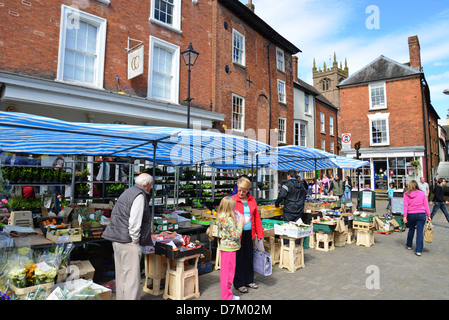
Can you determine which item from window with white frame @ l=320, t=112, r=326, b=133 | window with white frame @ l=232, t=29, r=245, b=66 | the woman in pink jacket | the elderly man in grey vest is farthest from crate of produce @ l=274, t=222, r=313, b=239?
window with white frame @ l=320, t=112, r=326, b=133

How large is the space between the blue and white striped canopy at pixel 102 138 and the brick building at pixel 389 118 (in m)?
18.7

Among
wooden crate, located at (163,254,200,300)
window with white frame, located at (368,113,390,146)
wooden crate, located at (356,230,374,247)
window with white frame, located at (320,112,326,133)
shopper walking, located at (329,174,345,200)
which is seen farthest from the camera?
window with white frame, located at (320,112,326,133)

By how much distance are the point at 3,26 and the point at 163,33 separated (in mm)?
5918

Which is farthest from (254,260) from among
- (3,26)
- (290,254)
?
(3,26)

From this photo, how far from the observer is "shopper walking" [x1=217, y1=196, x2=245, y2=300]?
430cm

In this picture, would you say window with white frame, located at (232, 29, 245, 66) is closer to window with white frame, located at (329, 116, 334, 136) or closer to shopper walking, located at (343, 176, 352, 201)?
shopper walking, located at (343, 176, 352, 201)

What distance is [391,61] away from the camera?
956 inches

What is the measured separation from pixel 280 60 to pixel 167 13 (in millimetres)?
10000

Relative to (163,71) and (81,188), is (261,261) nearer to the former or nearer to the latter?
(81,188)

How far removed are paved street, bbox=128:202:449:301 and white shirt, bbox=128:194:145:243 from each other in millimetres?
1670

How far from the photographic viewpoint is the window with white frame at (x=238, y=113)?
16.0 m

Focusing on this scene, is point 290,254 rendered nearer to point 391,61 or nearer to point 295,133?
point 295,133

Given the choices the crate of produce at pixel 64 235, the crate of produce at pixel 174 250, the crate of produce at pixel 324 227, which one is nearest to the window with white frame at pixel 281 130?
the crate of produce at pixel 324 227

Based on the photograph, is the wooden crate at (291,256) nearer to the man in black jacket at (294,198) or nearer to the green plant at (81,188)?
the man in black jacket at (294,198)
